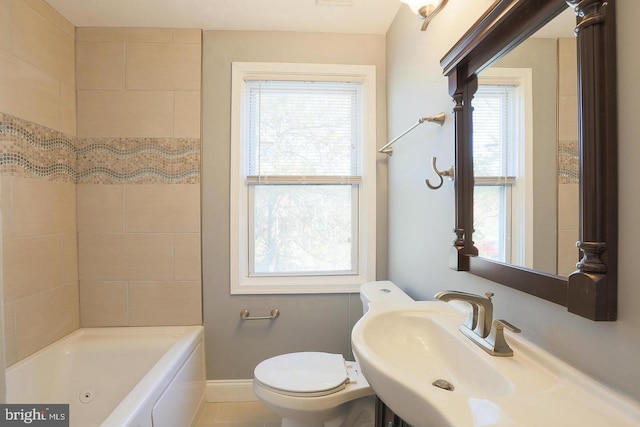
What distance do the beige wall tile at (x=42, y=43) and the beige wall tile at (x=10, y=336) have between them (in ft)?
4.00

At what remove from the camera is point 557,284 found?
2.08 feet

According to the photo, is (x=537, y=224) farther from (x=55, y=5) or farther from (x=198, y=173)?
(x=55, y=5)

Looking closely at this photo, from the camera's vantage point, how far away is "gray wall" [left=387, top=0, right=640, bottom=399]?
519 millimetres

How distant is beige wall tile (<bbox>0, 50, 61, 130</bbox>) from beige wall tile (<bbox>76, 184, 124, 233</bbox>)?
382mm

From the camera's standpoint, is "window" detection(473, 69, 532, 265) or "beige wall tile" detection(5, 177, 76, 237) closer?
"window" detection(473, 69, 532, 265)

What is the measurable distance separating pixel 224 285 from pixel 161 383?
63 centimetres

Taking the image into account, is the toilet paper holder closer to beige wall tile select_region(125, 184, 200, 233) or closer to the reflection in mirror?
beige wall tile select_region(125, 184, 200, 233)

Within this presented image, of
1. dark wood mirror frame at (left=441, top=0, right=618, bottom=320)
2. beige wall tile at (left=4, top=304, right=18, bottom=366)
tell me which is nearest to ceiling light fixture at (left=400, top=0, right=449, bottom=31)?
dark wood mirror frame at (left=441, top=0, right=618, bottom=320)

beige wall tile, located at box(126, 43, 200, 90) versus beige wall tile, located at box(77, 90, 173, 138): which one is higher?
beige wall tile, located at box(126, 43, 200, 90)

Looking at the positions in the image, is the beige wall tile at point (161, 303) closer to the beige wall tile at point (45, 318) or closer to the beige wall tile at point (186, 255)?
the beige wall tile at point (186, 255)

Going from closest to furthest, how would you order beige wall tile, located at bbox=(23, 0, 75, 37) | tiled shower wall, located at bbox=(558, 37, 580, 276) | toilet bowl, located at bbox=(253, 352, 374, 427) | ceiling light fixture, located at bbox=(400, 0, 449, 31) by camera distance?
tiled shower wall, located at bbox=(558, 37, 580, 276) → ceiling light fixture, located at bbox=(400, 0, 449, 31) → toilet bowl, located at bbox=(253, 352, 374, 427) → beige wall tile, located at bbox=(23, 0, 75, 37)

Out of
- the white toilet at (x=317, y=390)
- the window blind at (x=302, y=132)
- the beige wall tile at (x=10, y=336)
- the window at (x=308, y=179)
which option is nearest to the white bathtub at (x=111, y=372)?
the beige wall tile at (x=10, y=336)

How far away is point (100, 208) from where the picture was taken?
171cm

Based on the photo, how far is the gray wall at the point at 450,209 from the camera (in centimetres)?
52
